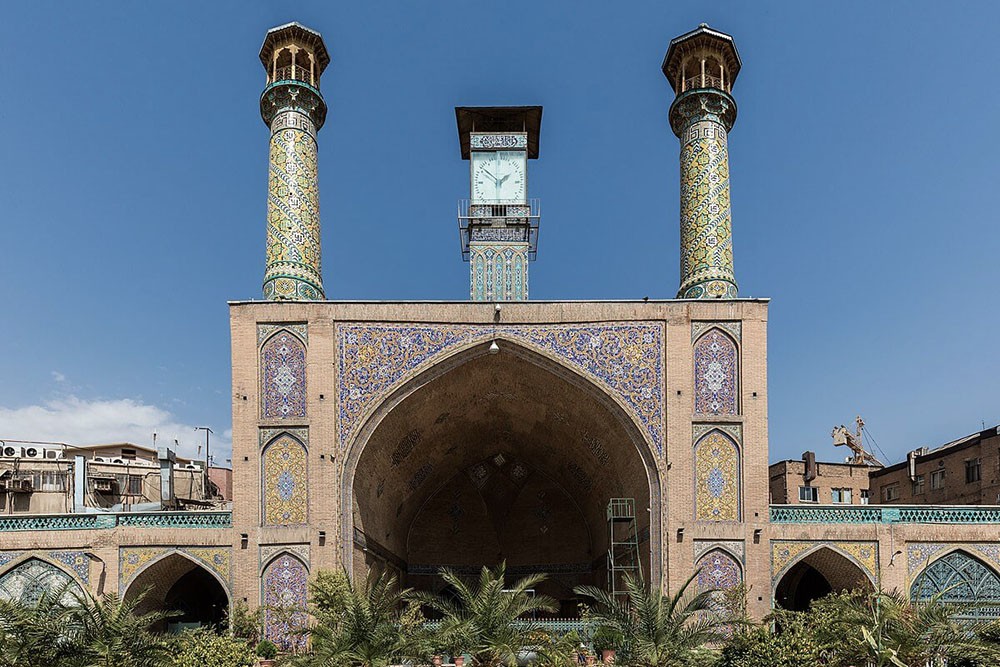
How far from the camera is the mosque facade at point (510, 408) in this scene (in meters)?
14.7

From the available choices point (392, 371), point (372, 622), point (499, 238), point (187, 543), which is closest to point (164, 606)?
point (187, 543)

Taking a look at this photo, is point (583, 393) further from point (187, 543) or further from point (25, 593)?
point (25, 593)

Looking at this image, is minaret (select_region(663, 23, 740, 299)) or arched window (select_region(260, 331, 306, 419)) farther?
minaret (select_region(663, 23, 740, 299))

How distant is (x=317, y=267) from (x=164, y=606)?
676 centimetres

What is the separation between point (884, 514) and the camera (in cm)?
1489

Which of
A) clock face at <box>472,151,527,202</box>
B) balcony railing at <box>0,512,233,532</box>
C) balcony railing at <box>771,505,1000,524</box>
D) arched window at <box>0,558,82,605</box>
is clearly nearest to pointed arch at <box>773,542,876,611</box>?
balcony railing at <box>771,505,1000,524</box>

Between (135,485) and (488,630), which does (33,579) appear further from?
(135,485)

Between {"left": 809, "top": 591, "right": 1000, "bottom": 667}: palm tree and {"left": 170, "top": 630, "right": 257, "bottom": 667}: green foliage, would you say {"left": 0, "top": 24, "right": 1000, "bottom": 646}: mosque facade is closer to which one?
{"left": 170, "top": 630, "right": 257, "bottom": 667}: green foliage

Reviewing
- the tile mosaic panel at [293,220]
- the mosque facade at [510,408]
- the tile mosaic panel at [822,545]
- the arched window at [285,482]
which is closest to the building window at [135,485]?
the mosque facade at [510,408]

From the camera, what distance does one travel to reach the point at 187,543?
14.8 m

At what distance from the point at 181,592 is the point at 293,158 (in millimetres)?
8575

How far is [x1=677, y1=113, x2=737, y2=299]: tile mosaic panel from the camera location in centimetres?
1652

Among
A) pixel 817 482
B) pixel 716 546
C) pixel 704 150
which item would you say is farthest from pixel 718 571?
pixel 817 482

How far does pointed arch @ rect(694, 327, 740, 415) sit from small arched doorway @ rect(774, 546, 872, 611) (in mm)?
2819
